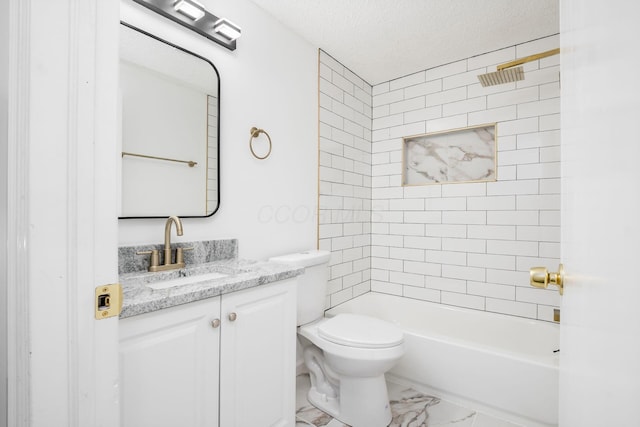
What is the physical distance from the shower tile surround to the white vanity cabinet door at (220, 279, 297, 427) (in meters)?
1.07

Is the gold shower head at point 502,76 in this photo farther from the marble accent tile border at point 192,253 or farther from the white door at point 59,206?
the white door at point 59,206

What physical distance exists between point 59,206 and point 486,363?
209cm

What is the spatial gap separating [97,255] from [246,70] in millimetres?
1572


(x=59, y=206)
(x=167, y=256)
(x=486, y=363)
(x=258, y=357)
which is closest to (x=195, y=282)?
(x=167, y=256)

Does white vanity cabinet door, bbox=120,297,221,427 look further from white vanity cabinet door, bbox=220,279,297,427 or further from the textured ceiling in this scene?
the textured ceiling

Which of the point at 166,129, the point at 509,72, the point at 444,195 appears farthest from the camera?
the point at 444,195

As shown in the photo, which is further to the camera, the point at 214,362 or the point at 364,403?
the point at 364,403

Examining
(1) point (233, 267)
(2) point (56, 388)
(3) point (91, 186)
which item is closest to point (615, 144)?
(3) point (91, 186)

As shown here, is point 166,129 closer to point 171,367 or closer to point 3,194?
point 3,194

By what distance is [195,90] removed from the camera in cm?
163

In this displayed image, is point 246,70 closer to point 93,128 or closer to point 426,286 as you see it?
point 93,128

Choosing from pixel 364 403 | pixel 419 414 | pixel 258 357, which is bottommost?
pixel 419 414

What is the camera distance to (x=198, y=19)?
63.1 inches

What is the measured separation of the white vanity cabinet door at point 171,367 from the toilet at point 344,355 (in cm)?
74
